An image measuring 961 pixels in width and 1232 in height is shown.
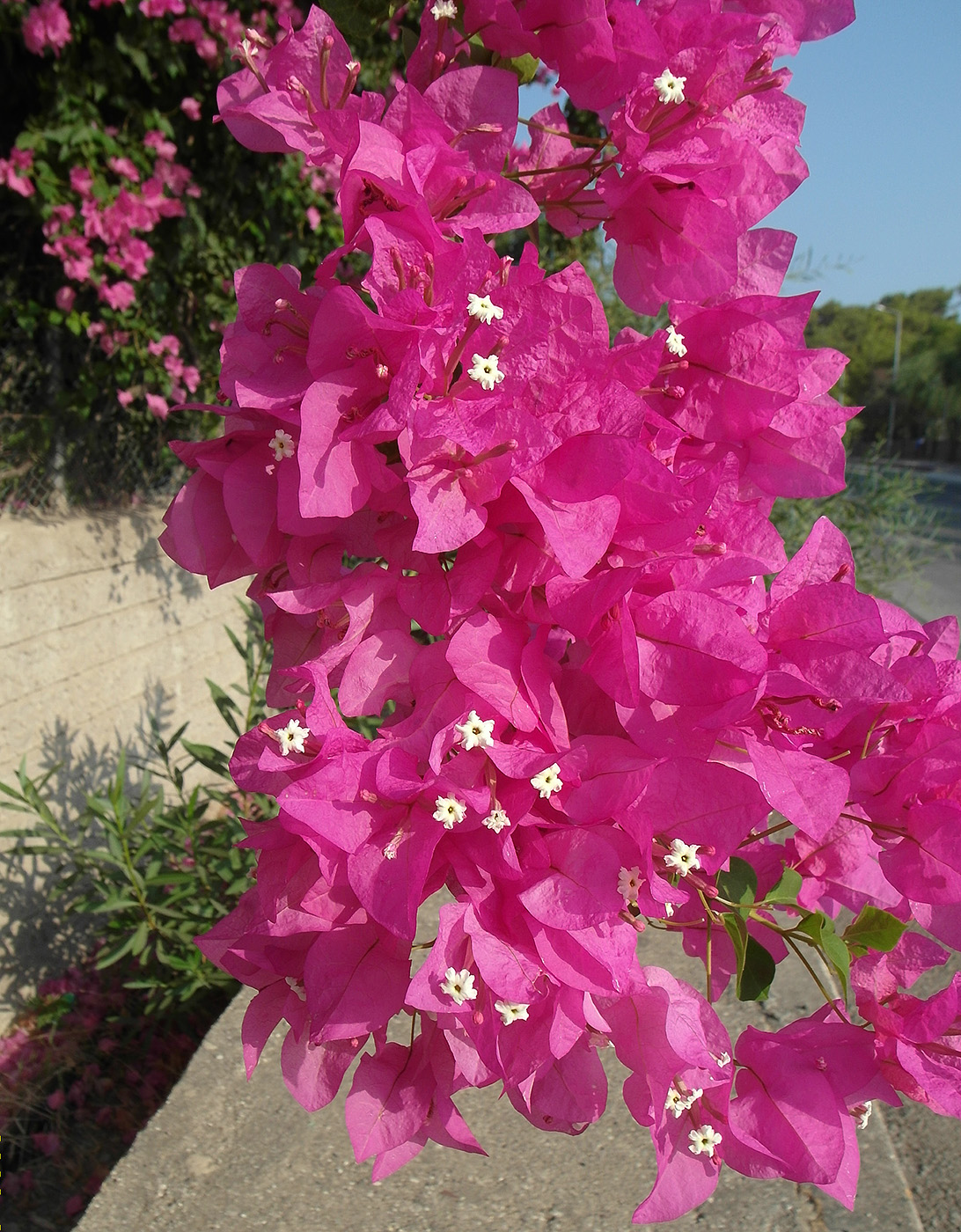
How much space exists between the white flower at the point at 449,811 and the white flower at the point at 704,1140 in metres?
0.30

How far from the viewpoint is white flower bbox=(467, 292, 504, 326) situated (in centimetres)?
50

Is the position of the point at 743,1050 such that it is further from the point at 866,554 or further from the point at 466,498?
the point at 866,554

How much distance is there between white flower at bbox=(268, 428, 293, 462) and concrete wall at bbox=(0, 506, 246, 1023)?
191 cm

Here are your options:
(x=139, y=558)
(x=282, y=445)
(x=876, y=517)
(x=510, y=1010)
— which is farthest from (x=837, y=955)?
(x=876, y=517)

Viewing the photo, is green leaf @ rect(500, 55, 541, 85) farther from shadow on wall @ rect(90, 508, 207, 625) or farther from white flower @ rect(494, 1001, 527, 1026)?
shadow on wall @ rect(90, 508, 207, 625)

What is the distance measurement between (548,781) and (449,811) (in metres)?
0.06

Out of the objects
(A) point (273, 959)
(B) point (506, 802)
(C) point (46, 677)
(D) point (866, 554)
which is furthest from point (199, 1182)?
(D) point (866, 554)

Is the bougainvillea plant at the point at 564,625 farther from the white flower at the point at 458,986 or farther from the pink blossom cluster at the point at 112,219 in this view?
the pink blossom cluster at the point at 112,219

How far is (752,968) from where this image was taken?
64 cm

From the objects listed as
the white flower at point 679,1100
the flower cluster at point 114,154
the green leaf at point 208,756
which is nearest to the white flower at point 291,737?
the white flower at point 679,1100

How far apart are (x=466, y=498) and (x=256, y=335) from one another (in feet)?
0.66

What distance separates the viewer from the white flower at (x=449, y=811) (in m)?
0.50

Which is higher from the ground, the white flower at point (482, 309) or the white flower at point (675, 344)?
the white flower at point (482, 309)

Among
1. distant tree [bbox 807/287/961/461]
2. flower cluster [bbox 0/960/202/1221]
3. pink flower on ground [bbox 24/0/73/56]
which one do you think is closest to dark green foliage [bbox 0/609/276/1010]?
flower cluster [bbox 0/960/202/1221]
